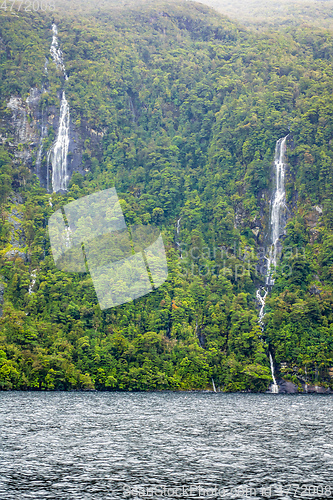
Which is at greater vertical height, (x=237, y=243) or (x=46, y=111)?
(x=46, y=111)

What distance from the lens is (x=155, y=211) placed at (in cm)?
9738

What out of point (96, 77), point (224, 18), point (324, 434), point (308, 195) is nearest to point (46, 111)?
point (96, 77)

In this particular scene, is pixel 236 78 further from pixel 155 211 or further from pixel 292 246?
pixel 292 246

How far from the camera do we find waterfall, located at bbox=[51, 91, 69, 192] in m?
102

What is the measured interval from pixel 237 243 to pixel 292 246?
10.3 metres

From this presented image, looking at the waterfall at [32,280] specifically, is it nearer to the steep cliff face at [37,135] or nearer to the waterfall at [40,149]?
the steep cliff face at [37,135]

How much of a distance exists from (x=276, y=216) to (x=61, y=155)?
143ft

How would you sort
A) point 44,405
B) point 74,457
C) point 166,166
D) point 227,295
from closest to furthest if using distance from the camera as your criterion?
point 74,457, point 44,405, point 227,295, point 166,166

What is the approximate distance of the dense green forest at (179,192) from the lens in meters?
69.8

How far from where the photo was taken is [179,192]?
104000 mm

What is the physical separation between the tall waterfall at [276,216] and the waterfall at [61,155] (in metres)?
39.8

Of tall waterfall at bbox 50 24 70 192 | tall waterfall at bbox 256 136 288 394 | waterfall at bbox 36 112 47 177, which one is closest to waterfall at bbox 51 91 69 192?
tall waterfall at bbox 50 24 70 192

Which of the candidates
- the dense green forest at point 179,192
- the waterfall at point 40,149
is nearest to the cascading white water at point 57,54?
the dense green forest at point 179,192

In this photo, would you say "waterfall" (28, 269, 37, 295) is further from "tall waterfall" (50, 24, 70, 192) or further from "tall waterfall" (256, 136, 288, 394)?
"tall waterfall" (256, 136, 288, 394)
